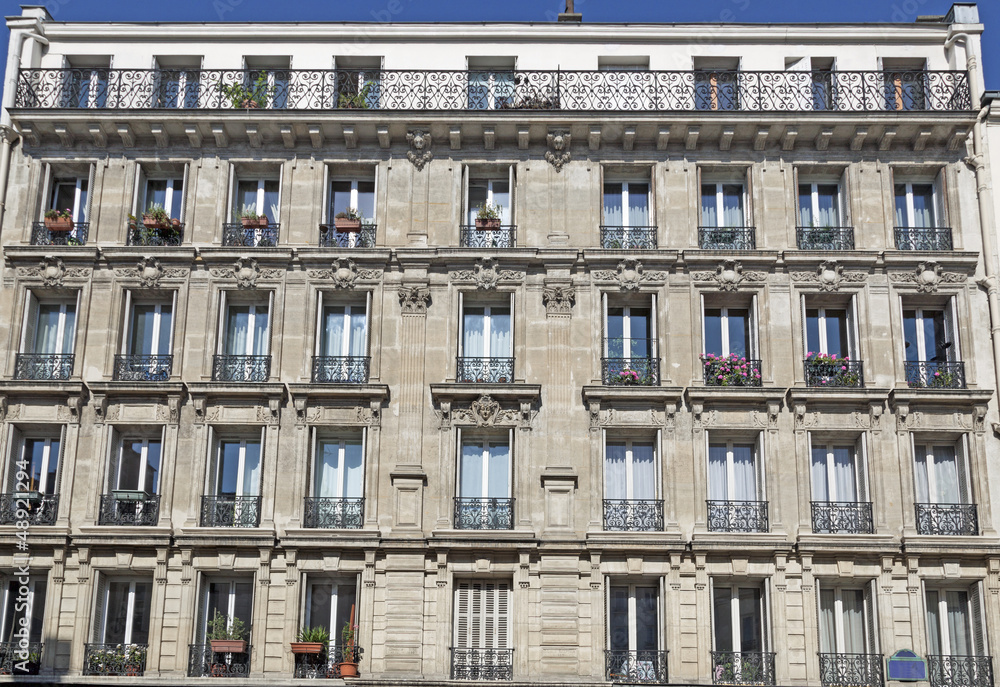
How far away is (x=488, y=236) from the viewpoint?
23.9 metres

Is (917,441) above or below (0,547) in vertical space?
above

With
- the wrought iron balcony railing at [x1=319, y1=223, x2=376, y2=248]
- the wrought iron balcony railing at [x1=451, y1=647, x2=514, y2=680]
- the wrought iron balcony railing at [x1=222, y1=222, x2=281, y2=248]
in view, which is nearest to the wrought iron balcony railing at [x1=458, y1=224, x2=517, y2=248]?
the wrought iron balcony railing at [x1=319, y1=223, x2=376, y2=248]

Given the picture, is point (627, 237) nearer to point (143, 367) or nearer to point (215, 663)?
point (143, 367)

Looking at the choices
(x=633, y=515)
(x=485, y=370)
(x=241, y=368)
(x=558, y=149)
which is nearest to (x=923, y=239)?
(x=558, y=149)

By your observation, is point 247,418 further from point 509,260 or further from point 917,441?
point 917,441

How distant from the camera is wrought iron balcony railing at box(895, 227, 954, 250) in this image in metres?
23.7

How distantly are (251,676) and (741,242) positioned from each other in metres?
11.9

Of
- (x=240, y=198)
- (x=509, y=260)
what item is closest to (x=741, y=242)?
(x=509, y=260)

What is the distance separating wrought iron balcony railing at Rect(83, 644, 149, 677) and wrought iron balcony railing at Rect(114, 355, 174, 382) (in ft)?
15.8

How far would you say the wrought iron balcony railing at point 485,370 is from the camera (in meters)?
22.9

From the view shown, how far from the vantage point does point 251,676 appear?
833 inches

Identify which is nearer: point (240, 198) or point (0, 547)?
point (0, 547)

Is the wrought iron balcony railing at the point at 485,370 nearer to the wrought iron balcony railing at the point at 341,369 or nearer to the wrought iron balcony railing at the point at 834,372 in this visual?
the wrought iron balcony railing at the point at 341,369

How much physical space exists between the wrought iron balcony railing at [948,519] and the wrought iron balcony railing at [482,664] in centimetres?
756
